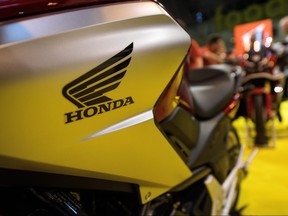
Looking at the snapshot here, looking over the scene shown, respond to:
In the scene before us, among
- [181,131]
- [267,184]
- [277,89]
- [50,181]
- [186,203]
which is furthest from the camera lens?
[277,89]

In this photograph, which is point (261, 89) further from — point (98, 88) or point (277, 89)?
point (98, 88)

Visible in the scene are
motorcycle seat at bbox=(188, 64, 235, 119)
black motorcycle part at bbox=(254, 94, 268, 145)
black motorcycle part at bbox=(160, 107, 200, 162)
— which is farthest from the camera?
black motorcycle part at bbox=(254, 94, 268, 145)

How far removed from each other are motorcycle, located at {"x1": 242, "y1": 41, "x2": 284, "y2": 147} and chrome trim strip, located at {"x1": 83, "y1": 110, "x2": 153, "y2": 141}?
225 centimetres

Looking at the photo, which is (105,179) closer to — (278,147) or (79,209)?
(79,209)

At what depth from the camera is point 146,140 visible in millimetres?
650

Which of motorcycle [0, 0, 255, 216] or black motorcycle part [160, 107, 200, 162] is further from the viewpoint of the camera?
black motorcycle part [160, 107, 200, 162]

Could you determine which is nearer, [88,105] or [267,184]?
[88,105]

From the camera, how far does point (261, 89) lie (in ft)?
9.29

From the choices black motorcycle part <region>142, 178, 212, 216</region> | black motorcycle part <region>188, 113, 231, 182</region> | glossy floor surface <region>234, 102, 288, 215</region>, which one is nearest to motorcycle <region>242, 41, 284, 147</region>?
glossy floor surface <region>234, 102, 288, 215</region>

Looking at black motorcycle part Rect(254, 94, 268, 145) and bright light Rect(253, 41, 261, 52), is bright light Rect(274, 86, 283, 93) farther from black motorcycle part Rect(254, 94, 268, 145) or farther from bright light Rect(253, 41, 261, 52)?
bright light Rect(253, 41, 261, 52)

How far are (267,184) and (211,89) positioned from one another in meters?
0.99

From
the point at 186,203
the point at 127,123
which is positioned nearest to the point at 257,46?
the point at 186,203

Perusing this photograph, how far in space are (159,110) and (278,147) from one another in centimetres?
242

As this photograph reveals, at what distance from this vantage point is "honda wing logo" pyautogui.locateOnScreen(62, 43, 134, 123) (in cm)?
55
